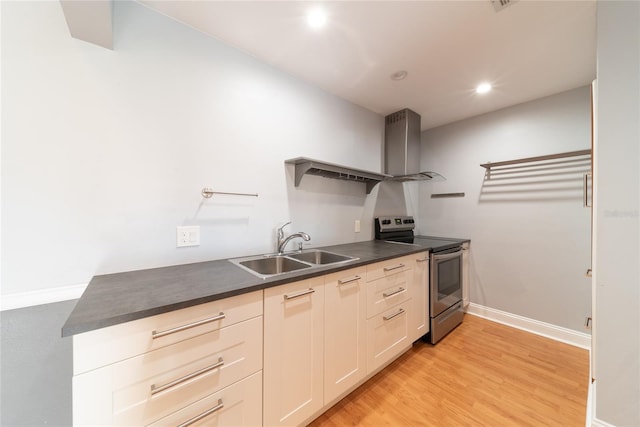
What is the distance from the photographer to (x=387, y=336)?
1679 mm

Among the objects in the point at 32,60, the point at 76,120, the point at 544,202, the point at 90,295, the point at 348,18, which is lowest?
the point at 90,295

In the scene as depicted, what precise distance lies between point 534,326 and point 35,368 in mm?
3721

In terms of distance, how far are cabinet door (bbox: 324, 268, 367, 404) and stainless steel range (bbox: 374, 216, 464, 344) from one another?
0.92m

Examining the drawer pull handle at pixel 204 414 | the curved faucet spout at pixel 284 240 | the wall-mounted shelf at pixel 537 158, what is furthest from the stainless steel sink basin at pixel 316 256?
the wall-mounted shelf at pixel 537 158

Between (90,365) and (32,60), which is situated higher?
(32,60)

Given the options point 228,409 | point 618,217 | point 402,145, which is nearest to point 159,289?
point 228,409

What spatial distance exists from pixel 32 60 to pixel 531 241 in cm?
388

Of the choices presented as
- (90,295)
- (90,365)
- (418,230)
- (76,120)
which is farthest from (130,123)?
(418,230)

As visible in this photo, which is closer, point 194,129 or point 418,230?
point 194,129

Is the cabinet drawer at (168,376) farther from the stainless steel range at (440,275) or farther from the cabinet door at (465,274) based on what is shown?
the cabinet door at (465,274)

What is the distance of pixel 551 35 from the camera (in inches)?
57.6

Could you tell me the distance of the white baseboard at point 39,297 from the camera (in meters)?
0.92

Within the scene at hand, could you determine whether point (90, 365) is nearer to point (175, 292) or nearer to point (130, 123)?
point (175, 292)

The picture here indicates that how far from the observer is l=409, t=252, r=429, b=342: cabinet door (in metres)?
1.92
